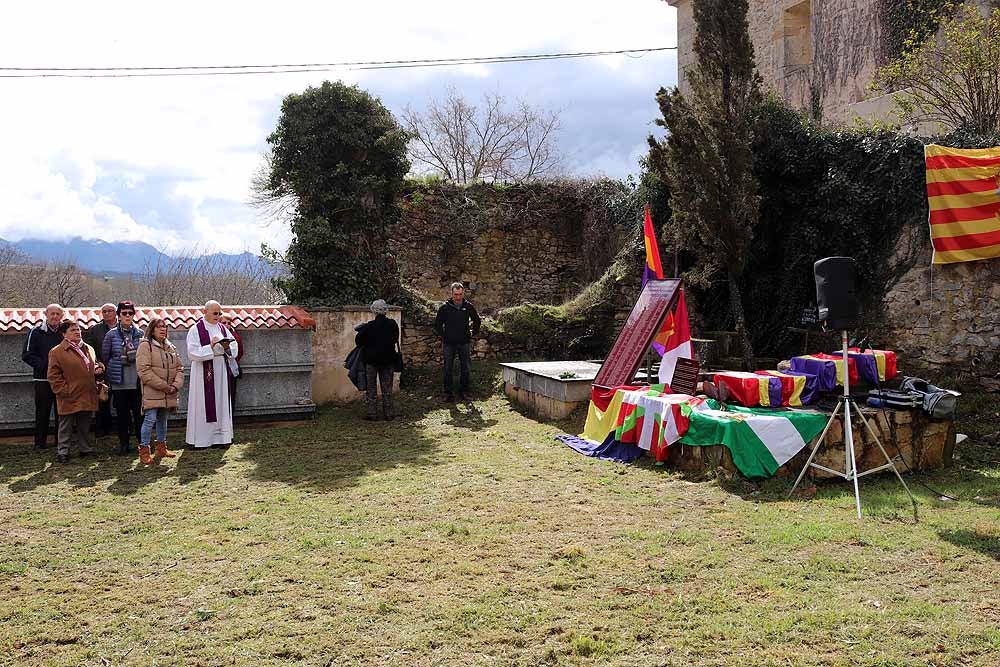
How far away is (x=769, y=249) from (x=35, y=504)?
10.0 metres

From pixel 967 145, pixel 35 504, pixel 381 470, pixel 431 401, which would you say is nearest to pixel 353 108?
pixel 431 401

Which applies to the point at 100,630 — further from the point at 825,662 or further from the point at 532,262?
the point at 532,262

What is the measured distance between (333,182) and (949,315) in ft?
27.8

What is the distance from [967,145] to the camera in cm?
894

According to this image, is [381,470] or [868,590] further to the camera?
[381,470]

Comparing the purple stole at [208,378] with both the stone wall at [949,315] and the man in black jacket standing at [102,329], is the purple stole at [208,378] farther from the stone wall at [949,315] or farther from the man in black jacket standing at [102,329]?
the stone wall at [949,315]

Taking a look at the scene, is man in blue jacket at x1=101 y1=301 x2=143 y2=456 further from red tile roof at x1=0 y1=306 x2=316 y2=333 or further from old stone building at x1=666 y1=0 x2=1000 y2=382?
old stone building at x1=666 y1=0 x2=1000 y2=382

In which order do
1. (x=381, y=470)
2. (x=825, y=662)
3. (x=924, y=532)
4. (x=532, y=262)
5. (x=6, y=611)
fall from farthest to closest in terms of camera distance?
(x=532, y=262)
(x=381, y=470)
(x=924, y=532)
(x=6, y=611)
(x=825, y=662)

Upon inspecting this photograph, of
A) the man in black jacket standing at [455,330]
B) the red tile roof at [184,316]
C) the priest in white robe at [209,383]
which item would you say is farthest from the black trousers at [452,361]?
the priest in white robe at [209,383]

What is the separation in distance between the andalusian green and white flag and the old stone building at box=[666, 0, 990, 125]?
7389mm

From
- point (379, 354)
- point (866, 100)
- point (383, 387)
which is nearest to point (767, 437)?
point (379, 354)

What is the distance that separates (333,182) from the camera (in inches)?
432

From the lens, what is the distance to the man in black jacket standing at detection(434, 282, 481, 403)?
1050cm

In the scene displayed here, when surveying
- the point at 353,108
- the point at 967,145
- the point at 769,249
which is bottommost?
the point at 769,249
